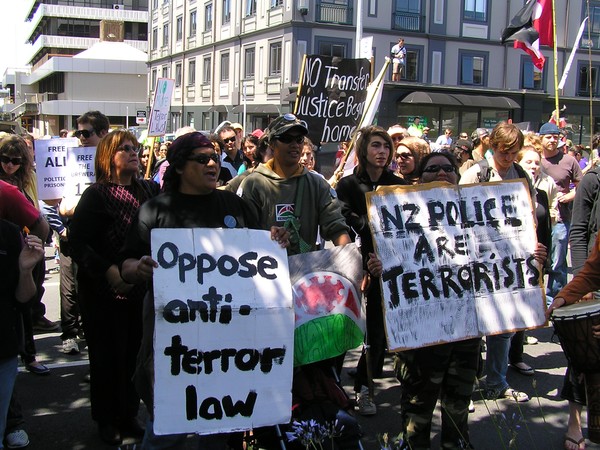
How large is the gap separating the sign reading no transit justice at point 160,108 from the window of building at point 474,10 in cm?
2843

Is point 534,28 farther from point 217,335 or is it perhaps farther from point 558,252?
point 217,335

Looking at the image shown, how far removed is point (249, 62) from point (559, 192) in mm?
30521

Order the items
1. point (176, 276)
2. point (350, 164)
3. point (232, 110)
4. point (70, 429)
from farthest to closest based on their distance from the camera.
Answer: point (232, 110) < point (350, 164) < point (70, 429) < point (176, 276)

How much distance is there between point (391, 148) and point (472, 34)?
32.6m

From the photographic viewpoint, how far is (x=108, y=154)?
163 inches

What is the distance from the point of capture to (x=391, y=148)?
4676 mm

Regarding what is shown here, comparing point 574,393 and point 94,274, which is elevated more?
point 94,274

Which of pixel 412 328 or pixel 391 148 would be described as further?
pixel 391 148

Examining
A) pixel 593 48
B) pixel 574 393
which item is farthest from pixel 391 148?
pixel 593 48

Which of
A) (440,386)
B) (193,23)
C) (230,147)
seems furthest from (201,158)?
(193,23)

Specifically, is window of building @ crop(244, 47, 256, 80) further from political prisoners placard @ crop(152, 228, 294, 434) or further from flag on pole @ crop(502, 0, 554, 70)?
political prisoners placard @ crop(152, 228, 294, 434)

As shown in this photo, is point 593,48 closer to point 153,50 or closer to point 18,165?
point 153,50

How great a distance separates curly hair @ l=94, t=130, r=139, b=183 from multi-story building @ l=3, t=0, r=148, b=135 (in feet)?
165

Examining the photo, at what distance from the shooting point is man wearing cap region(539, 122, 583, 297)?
7.52m
